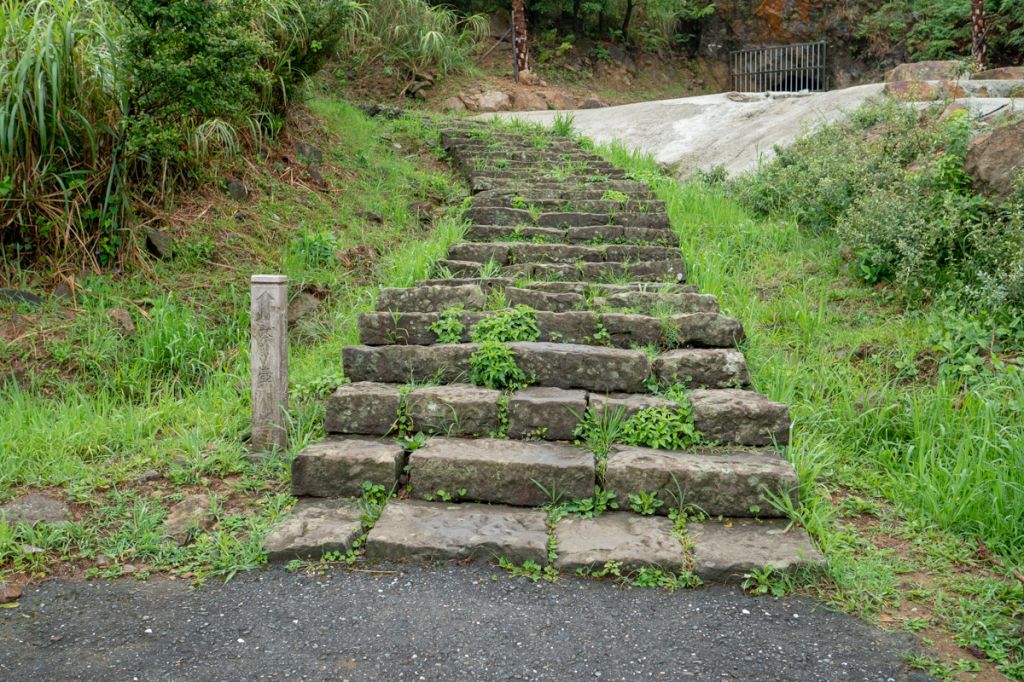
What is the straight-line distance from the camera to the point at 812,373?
14.0 feet

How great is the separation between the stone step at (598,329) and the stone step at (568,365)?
18 centimetres

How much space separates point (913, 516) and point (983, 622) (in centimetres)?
73

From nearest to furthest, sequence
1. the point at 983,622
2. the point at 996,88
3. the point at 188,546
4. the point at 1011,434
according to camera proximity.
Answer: the point at 983,622, the point at 188,546, the point at 1011,434, the point at 996,88

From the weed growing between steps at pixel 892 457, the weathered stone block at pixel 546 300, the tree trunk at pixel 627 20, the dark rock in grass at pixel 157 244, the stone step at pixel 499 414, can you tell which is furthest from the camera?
the tree trunk at pixel 627 20

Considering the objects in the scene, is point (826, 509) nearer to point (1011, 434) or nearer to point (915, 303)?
point (1011, 434)

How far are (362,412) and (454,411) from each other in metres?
0.47

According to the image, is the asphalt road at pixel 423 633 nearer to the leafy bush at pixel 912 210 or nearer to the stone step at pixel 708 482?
the stone step at pixel 708 482

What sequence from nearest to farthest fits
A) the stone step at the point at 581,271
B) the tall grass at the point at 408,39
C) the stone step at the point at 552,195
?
the stone step at the point at 581,271, the stone step at the point at 552,195, the tall grass at the point at 408,39

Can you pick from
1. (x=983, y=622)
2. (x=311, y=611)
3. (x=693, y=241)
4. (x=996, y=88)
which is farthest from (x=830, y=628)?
(x=996, y=88)

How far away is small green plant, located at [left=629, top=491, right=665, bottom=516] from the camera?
10.7ft

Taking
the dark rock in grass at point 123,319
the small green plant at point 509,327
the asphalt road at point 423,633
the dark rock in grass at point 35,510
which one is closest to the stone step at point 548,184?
the small green plant at point 509,327

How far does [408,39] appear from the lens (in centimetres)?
1258

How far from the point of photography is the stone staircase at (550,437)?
3.04m

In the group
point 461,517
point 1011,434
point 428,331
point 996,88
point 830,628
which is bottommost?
point 830,628
